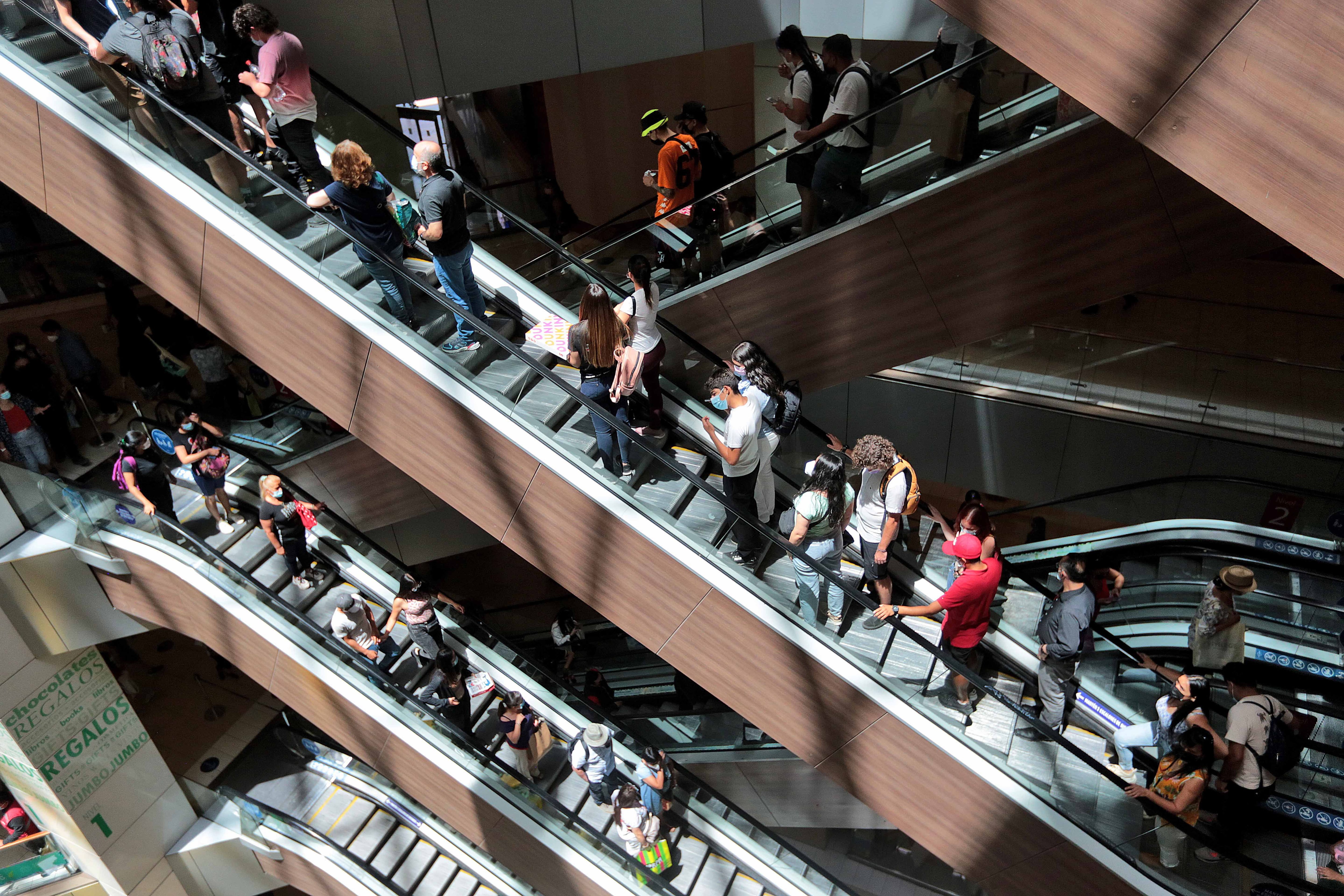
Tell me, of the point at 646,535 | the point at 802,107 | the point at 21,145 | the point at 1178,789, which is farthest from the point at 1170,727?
the point at 21,145

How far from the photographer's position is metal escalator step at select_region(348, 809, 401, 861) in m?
12.4

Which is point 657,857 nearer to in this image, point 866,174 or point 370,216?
point 370,216

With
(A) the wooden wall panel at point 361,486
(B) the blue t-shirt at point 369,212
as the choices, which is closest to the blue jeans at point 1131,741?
(B) the blue t-shirt at point 369,212

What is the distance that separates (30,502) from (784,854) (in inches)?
379

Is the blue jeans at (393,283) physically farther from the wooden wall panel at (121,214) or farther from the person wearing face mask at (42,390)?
the person wearing face mask at (42,390)

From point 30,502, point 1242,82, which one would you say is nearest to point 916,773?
point 1242,82

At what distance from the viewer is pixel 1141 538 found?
9688 millimetres

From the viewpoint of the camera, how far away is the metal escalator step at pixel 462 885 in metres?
11.9

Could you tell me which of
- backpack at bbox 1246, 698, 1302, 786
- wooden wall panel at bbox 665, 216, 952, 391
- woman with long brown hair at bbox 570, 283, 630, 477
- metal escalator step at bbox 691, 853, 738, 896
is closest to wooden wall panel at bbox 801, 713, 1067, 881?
backpack at bbox 1246, 698, 1302, 786

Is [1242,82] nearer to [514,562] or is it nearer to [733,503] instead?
[733,503]

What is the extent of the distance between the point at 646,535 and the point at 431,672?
4.37 metres

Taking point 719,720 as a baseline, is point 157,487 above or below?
below

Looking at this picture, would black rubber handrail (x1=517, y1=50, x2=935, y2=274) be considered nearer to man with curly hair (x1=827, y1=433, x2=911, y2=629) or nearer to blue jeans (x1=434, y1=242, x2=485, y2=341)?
blue jeans (x1=434, y1=242, x2=485, y2=341)

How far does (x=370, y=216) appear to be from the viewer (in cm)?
694
